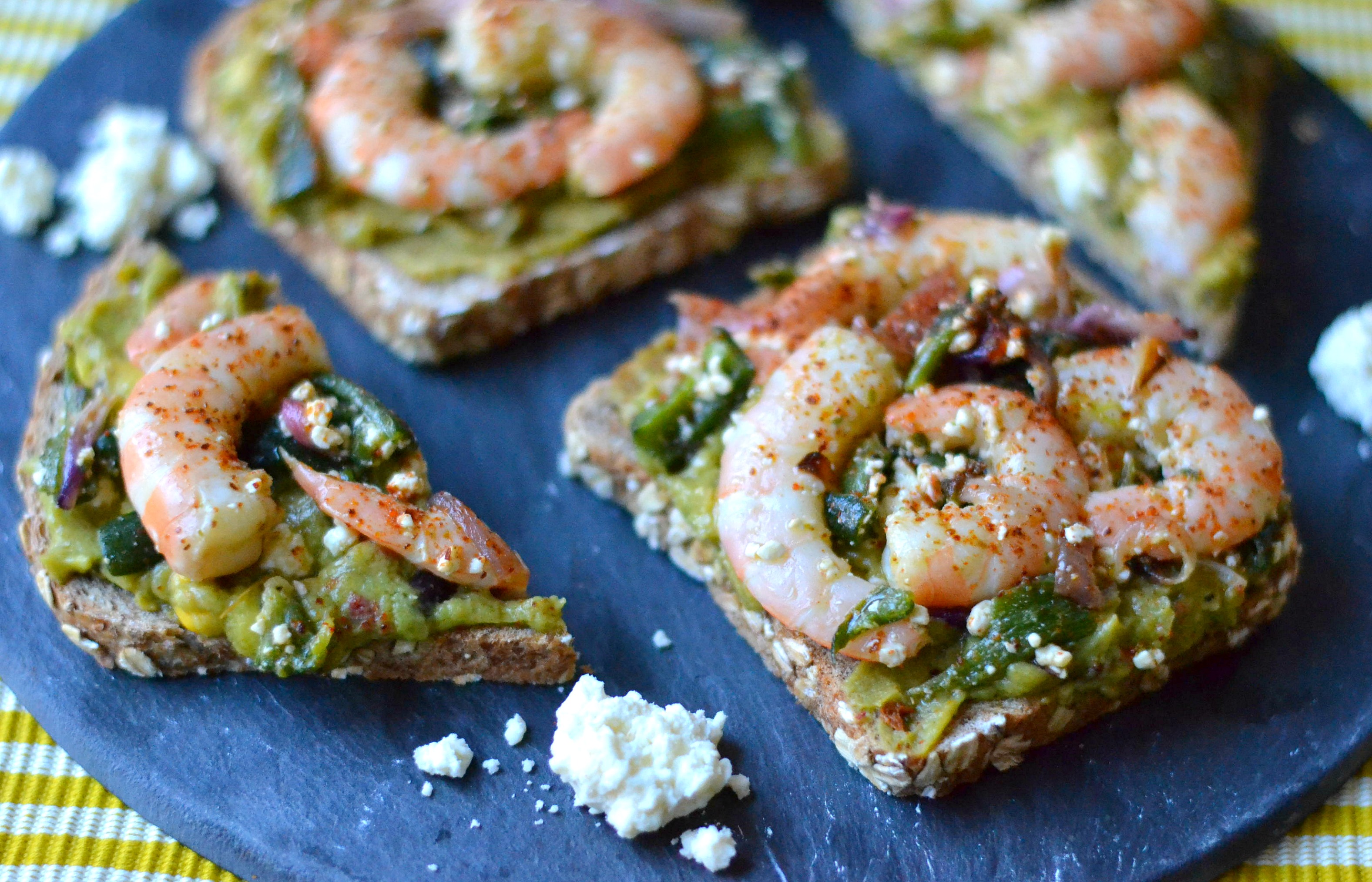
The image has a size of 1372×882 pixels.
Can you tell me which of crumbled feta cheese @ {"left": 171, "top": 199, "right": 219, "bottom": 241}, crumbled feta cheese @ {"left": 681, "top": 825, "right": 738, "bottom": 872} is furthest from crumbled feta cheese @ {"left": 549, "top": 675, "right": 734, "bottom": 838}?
crumbled feta cheese @ {"left": 171, "top": 199, "right": 219, "bottom": 241}

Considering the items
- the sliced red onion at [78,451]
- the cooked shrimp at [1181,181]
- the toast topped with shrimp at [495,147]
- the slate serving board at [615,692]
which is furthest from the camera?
the cooked shrimp at [1181,181]

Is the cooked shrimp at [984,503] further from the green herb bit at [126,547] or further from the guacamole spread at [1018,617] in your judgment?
the green herb bit at [126,547]

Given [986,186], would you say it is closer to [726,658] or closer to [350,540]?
[726,658]

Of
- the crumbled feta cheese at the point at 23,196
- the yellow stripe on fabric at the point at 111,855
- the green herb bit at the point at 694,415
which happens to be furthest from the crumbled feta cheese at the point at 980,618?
the crumbled feta cheese at the point at 23,196

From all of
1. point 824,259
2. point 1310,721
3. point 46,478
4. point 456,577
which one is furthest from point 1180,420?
point 46,478

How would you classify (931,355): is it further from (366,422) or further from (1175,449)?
(366,422)

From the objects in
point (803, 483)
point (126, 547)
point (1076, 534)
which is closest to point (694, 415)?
point (803, 483)

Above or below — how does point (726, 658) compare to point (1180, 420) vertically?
below
